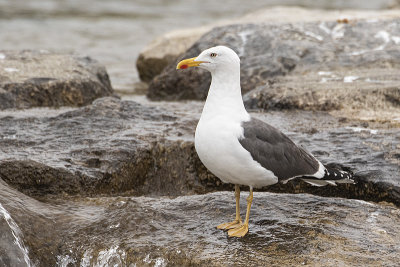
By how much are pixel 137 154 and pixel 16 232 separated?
6.77ft

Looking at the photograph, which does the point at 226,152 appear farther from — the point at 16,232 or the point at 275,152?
the point at 16,232

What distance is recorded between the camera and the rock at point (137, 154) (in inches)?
244

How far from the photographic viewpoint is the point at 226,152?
15.8 ft

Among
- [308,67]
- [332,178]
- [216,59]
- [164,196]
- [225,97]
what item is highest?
[216,59]

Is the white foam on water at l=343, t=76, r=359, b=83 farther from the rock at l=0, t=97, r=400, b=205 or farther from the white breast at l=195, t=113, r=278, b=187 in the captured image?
the white breast at l=195, t=113, r=278, b=187

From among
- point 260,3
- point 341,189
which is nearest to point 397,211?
point 341,189

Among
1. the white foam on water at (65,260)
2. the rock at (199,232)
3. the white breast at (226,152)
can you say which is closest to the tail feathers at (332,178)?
the rock at (199,232)

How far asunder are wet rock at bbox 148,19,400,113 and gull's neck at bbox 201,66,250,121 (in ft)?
10.3

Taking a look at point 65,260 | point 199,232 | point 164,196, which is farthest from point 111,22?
point 65,260

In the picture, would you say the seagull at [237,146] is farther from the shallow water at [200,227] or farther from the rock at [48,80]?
the rock at [48,80]

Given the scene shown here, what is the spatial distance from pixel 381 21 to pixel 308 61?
197 centimetres

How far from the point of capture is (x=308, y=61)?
9898 millimetres

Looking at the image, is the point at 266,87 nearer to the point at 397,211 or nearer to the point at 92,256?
the point at 397,211

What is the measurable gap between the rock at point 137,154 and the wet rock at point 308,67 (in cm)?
73
